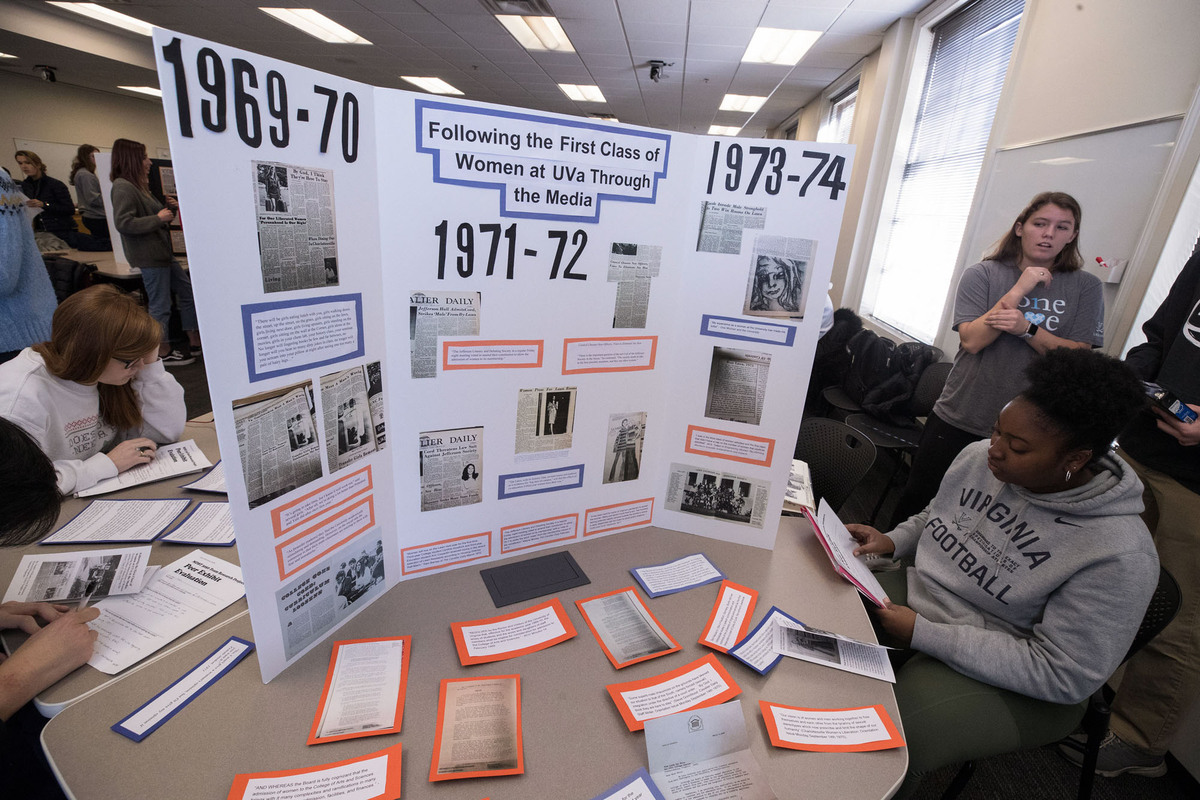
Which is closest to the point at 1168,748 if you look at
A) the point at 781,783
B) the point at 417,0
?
the point at 781,783

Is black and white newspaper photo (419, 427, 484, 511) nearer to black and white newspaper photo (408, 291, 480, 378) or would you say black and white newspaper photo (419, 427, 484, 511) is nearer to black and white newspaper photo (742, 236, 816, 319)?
black and white newspaper photo (408, 291, 480, 378)

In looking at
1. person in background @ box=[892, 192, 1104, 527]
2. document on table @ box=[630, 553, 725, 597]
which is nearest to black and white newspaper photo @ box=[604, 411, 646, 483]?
document on table @ box=[630, 553, 725, 597]

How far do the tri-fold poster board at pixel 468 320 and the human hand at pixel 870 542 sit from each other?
0.27 meters

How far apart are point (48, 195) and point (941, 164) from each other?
8.66 meters

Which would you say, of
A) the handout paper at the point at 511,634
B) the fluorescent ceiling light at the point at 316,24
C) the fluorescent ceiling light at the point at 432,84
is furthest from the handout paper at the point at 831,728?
the fluorescent ceiling light at the point at 432,84

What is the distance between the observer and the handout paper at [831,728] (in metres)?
0.93

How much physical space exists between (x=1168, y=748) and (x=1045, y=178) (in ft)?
8.18

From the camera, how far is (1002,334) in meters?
2.15

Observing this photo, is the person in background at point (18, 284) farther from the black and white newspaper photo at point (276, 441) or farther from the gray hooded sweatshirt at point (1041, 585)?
the gray hooded sweatshirt at point (1041, 585)

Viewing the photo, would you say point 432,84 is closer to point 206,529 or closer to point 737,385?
point 206,529

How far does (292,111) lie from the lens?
827mm

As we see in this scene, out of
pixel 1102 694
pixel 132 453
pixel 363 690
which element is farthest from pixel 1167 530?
pixel 132 453

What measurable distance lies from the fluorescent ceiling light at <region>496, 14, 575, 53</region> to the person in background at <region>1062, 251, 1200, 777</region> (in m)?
5.19

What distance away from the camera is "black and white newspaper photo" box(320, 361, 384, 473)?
0.97 m
